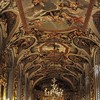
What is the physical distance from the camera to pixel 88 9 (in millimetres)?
16828

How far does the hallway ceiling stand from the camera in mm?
17375

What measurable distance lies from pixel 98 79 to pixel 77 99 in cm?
1149

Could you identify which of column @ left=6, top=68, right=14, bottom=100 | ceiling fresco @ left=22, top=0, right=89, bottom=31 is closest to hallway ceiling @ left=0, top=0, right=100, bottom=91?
ceiling fresco @ left=22, top=0, right=89, bottom=31

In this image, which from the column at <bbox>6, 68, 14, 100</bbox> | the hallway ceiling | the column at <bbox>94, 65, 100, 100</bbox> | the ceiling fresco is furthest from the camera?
the column at <bbox>94, 65, 100, 100</bbox>

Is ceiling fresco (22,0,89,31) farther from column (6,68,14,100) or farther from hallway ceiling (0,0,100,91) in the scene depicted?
column (6,68,14,100)

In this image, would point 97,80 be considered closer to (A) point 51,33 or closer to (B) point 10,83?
(A) point 51,33

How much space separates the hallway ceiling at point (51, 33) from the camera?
17375 millimetres

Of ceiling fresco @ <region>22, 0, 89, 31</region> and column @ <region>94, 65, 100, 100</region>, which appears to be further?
column @ <region>94, 65, 100, 100</region>

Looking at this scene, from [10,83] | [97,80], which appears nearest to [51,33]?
[10,83]

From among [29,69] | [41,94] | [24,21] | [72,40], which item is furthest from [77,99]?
[24,21]

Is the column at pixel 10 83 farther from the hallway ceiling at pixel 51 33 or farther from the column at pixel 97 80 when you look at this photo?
the column at pixel 97 80

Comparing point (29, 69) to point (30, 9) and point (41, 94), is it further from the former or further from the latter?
point (30, 9)

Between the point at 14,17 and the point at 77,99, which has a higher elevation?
the point at 14,17

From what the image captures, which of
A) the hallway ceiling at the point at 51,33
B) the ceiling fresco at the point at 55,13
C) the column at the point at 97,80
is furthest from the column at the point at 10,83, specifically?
the column at the point at 97,80
